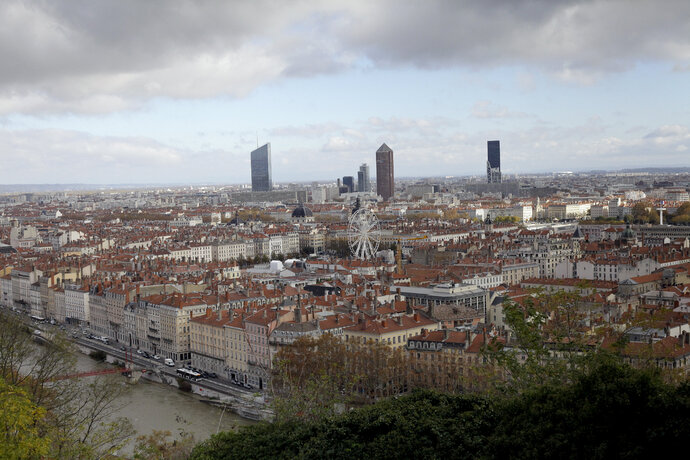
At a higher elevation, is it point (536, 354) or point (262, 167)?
point (262, 167)

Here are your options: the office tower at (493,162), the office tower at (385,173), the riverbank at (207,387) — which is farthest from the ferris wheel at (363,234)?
the office tower at (493,162)

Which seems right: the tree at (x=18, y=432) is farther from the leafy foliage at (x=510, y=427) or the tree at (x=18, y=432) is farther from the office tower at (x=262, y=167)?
the office tower at (x=262, y=167)

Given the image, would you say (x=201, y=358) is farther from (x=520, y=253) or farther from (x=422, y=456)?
(x=520, y=253)

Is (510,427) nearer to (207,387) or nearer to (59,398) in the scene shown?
(59,398)

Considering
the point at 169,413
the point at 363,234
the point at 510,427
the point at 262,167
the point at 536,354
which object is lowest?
the point at 169,413

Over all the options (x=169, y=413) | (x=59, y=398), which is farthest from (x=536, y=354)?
(x=169, y=413)
